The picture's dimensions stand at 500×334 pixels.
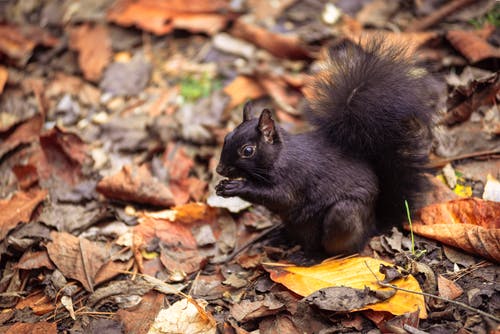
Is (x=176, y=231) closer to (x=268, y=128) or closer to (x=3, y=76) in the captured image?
(x=268, y=128)

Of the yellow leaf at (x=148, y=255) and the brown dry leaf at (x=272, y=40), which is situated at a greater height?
the brown dry leaf at (x=272, y=40)

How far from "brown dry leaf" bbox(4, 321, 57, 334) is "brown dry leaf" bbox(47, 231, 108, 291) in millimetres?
366

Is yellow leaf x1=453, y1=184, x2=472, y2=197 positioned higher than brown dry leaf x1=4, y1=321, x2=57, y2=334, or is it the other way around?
yellow leaf x1=453, y1=184, x2=472, y2=197

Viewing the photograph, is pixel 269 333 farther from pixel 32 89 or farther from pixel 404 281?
pixel 32 89

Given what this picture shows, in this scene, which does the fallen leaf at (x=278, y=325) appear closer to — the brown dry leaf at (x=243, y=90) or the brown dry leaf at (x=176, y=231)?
the brown dry leaf at (x=176, y=231)

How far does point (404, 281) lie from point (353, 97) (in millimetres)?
1121

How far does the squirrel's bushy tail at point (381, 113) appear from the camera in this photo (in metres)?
3.02

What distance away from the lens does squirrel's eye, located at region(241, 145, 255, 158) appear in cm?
307

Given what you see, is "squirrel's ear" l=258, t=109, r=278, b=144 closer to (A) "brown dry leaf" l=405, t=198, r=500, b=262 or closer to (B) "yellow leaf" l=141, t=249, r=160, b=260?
(A) "brown dry leaf" l=405, t=198, r=500, b=262

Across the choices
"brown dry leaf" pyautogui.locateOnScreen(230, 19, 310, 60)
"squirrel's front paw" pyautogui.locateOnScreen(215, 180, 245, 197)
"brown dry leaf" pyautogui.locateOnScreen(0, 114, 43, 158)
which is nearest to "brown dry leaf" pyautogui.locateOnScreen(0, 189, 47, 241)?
"brown dry leaf" pyautogui.locateOnScreen(0, 114, 43, 158)

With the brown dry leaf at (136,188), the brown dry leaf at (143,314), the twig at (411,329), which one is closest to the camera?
the twig at (411,329)

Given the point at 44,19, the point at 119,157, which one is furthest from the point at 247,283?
the point at 44,19

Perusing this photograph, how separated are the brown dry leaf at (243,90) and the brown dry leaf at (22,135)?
1737 mm

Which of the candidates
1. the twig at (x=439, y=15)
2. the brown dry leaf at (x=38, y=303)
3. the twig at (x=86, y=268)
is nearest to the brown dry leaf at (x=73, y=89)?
the twig at (x=86, y=268)
